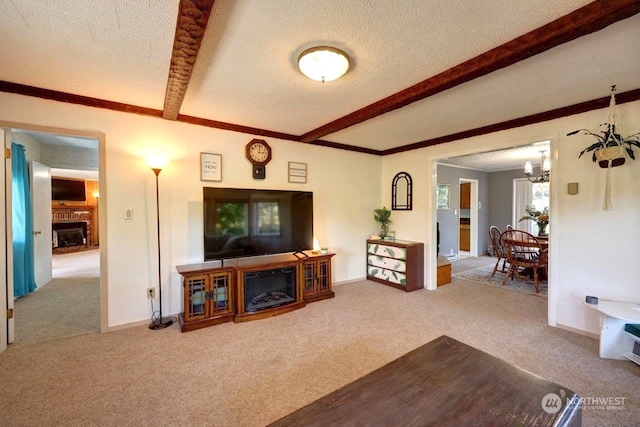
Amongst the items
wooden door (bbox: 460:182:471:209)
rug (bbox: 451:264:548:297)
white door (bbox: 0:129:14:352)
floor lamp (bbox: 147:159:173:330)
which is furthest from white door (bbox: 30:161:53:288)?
wooden door (bbox: 460:182:471:209)

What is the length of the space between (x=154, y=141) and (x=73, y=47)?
48.0 inches

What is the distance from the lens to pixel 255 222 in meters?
3.27

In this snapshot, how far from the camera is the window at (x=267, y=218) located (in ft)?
10.8

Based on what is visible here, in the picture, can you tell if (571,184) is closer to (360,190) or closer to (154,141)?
(360,190)

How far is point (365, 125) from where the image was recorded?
11.2 ft

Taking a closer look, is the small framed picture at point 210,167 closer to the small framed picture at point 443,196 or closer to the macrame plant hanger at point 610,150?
the macrame plant hanger at point 610,150

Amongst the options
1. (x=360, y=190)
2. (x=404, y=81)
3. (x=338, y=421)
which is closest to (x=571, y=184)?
(x=404, y=81)

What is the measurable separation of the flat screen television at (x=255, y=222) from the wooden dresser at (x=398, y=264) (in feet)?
4.57

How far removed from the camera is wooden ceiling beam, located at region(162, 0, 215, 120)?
1.33m

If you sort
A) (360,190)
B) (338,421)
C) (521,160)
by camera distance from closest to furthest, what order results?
(338,421) < (360,190) < (521,160)

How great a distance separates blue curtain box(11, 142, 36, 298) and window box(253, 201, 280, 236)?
11.3 feet

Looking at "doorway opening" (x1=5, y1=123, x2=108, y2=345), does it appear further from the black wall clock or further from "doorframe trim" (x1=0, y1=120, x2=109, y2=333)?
the black wall clock

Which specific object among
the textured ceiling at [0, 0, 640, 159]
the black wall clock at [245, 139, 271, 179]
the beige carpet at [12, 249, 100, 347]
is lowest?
the beige carpet at [12, 249, 100, 347]

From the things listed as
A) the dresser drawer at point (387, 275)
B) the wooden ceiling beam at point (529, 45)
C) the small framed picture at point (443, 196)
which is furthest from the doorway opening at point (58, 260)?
the small framed picture at point (443, 196)
